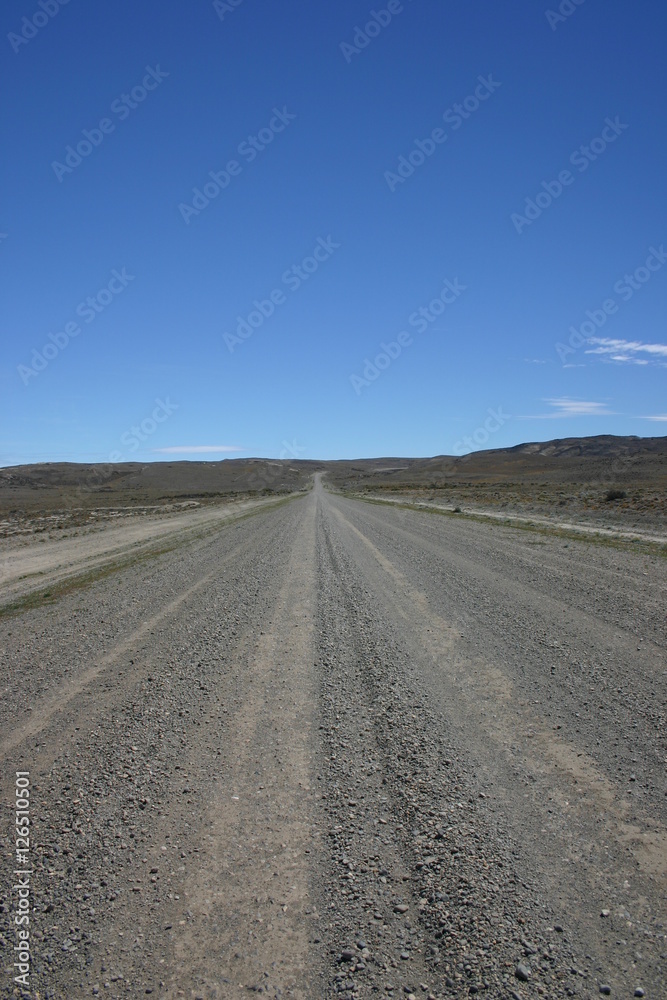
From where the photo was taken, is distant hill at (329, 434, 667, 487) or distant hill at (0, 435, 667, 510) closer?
distant hill at (329, 434, 667, 487)

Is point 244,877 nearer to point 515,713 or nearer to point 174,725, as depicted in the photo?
point 174,725

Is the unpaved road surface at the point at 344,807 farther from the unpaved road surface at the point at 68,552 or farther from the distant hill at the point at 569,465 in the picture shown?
the distant hill at the point at 569,465

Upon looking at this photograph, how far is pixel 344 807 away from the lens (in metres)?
3.74

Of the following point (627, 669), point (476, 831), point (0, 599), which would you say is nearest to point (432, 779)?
point (476, 831)

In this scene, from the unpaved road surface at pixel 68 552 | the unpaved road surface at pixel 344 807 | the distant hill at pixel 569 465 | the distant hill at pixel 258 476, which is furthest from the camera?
the distant hill at pixel 258 476

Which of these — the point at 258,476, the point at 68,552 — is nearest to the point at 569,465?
the point at 258,476

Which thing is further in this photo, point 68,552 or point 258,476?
point 258,476

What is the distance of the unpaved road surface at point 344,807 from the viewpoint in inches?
101

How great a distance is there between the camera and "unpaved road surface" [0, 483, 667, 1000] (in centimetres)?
257

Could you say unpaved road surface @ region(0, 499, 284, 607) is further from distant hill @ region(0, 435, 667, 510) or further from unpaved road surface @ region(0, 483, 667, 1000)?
distant hill @ region(0, 435, 667, 510)

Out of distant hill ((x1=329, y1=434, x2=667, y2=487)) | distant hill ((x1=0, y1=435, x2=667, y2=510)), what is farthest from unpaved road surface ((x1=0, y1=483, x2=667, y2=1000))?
distant hill ((x1=0, y1=435, x2=667, y2=510))

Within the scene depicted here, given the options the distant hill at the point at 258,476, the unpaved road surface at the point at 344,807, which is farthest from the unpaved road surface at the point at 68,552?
the distant hill at the point at 258,476

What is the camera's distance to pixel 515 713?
17.0 ft

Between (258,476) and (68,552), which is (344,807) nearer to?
(68,552)
